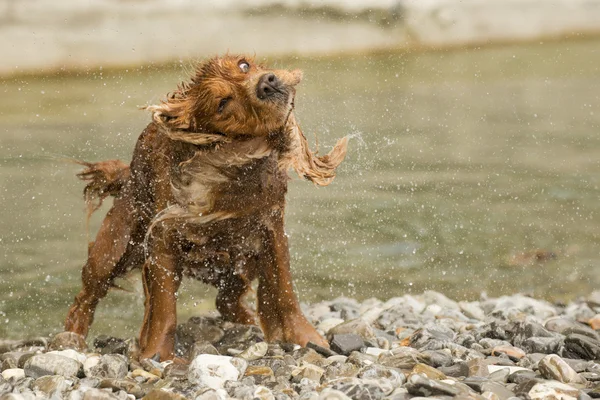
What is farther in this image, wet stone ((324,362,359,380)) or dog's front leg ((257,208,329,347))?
dog's front leg ((257,208,329,347))

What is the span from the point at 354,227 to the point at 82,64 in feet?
14.4

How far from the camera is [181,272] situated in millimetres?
5680

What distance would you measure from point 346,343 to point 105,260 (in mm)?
1506

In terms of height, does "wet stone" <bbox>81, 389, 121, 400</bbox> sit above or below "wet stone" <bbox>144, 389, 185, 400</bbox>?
below

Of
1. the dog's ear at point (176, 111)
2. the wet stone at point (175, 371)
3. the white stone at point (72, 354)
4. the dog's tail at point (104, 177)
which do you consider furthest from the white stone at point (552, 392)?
the dog's tail at point (104, 177)

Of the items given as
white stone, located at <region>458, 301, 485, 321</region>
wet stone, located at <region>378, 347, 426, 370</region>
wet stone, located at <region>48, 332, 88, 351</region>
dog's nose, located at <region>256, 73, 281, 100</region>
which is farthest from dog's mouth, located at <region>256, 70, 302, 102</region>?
white stone, located at <region>458, 301, 485, 321</region>

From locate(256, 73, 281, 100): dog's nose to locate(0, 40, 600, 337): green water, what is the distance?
5.00 feet

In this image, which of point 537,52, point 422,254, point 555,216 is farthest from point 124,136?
point 537,52

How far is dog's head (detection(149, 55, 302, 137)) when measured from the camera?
507cm

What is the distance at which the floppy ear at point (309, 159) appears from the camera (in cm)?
544

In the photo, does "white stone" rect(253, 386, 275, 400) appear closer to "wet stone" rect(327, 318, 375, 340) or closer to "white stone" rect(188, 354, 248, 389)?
"white stone" rect(188, 354, 248, 389)

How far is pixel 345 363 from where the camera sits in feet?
A: 17.0

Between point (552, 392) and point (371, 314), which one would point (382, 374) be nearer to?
point (552, 392)

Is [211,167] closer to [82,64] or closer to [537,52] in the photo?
[82,64]
